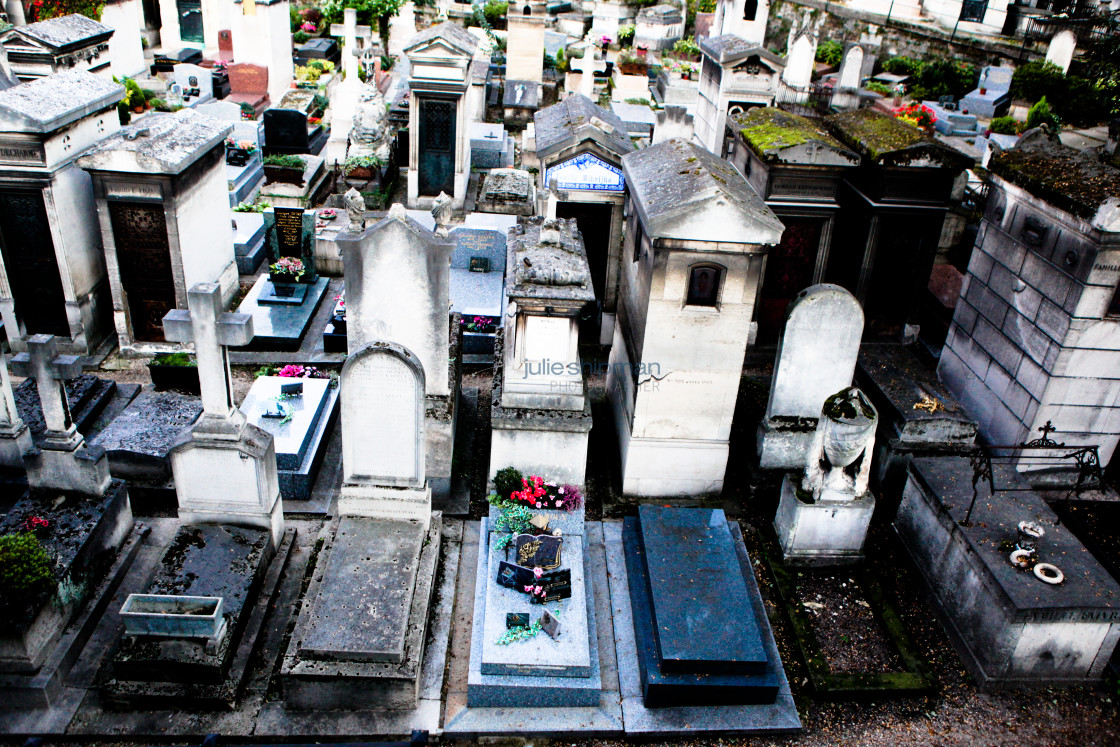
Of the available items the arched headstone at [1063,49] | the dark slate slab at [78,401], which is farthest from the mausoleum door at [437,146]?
the arched headstone at [1063,49]

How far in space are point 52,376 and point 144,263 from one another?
4.15 m

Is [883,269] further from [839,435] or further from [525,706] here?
[525,706]

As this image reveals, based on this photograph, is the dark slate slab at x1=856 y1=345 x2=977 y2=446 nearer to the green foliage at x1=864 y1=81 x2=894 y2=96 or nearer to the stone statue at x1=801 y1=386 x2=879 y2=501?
the stone statue at x1=801 y1=386 x2=879 y2=501

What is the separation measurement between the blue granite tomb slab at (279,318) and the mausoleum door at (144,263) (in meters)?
1.19

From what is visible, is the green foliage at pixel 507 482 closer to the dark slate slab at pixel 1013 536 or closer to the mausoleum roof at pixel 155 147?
the dark slate slab at pixel 1013 536

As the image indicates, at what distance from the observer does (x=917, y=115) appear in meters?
21.4

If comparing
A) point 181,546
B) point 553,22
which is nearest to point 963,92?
point 553,22

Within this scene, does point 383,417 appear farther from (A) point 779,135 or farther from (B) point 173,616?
(A) point 779,135

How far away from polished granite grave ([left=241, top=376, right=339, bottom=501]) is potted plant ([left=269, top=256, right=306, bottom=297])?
284 cm

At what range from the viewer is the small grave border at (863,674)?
7.30 m

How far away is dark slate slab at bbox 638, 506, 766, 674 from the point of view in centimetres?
704

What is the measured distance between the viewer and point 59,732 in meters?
6.58

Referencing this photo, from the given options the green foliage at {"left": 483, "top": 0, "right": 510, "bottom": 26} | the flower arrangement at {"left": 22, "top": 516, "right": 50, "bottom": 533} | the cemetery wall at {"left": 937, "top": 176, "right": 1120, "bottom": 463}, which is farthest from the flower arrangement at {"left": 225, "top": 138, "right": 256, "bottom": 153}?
the green foliage at {"left": 483, "top": 0, "right": 510, "bottom": 26}

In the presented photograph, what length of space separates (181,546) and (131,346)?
5004mm
